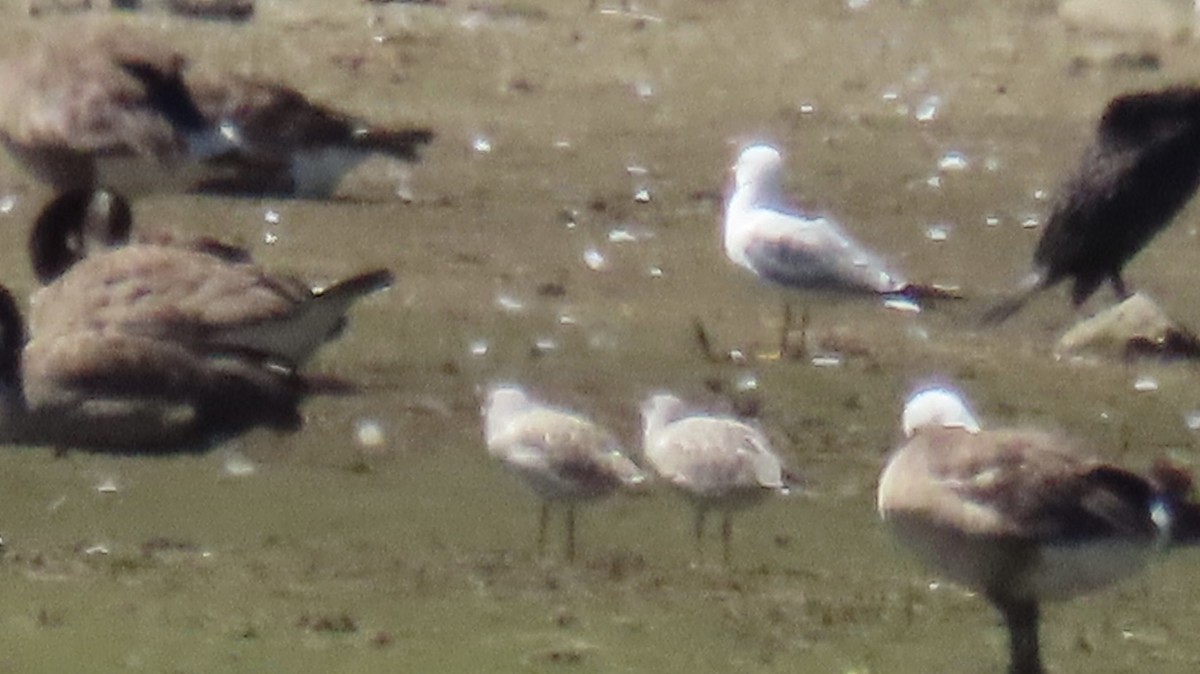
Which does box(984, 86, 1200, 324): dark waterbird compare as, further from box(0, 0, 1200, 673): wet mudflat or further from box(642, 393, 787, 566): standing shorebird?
box(642, 393, 787, 566): standing shorebird

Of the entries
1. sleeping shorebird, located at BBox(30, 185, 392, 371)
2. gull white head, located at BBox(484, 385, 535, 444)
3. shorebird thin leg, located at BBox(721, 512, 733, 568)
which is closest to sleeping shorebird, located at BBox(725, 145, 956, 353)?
sleeping shorebird, located at BBox(30, 185, 392, 371)

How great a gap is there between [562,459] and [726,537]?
63 centimetres

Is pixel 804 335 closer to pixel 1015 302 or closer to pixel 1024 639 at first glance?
pixel 1015 302

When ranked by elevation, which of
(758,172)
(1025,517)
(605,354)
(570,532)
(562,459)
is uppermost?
(758,172)

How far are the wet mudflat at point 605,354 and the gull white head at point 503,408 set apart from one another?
27cm

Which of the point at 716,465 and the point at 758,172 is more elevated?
the point at 758,172

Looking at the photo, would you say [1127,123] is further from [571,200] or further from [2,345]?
[2,345]

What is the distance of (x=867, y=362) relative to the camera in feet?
36.4

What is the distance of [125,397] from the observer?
9.38 m

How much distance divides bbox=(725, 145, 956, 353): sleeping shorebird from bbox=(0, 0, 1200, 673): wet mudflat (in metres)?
0.16

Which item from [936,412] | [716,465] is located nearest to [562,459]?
[716,465]

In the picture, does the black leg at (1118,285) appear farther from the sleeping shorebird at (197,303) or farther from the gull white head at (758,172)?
the sleeping shorebird at (197,303)

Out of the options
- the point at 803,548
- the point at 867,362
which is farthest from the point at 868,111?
the point at 803,548

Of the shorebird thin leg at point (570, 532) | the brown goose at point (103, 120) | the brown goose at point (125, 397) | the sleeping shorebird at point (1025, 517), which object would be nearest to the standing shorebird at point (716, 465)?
the shorebird thin leg at point (570, 532)
